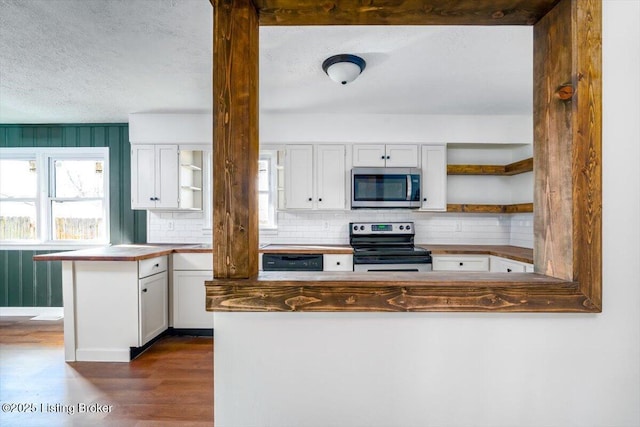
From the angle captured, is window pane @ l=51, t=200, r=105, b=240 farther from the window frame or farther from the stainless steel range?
the stainless steel range

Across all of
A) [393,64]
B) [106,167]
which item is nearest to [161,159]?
[106,167]

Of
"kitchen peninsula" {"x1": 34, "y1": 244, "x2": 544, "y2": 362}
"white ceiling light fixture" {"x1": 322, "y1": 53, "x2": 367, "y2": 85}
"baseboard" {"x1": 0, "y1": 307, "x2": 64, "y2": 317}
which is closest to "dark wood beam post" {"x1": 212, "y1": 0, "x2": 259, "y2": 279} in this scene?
"kitchen peninsula" {"x1": 34, "y1": 244, "x2": 544, "y2": 362}

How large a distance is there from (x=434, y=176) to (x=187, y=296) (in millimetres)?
2934

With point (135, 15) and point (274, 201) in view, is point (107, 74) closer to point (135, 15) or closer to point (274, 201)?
point (135, 15)

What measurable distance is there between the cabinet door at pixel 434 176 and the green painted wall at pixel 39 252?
3380 mm

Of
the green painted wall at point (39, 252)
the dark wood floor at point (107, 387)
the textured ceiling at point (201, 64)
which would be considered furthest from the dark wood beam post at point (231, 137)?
the green painted wall at point (39, 252)

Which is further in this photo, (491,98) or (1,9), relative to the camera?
(491,98)

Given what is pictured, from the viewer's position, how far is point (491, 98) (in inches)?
120

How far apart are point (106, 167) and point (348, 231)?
3.10 m

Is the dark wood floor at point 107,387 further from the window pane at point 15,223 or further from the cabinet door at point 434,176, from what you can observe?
the cabinet door at point 434,176

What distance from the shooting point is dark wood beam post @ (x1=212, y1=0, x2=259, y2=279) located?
1.11 metres

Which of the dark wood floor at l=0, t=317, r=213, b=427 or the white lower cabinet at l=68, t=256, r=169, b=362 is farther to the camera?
the white lower cabinet at l=68, t=256, r=169, b=362

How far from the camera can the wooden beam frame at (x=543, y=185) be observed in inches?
41.8

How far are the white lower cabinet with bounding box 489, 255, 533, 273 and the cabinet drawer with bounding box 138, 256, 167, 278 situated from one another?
3.22 metres
